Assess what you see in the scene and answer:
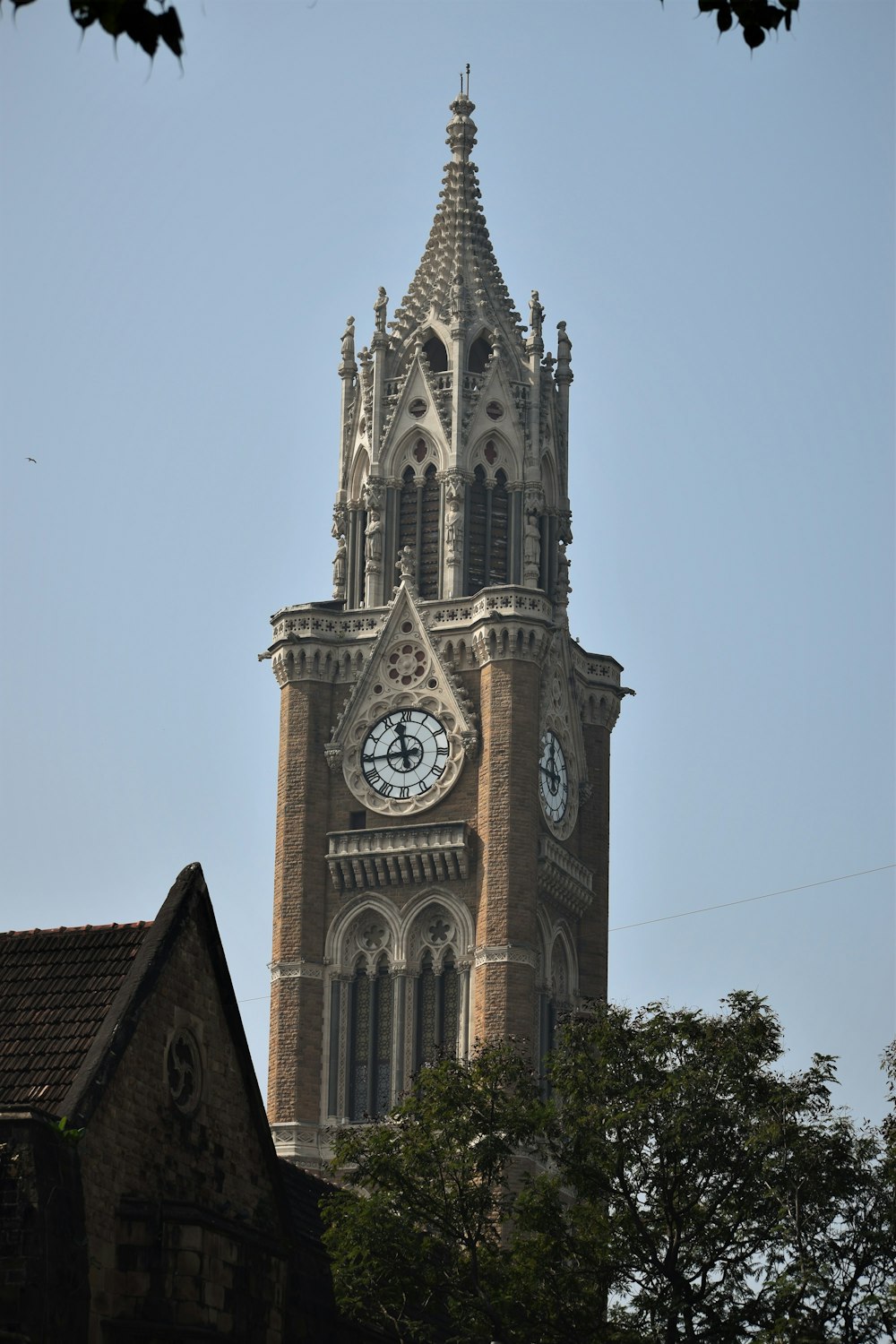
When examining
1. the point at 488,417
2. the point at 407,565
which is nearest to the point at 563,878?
the point at 407,565

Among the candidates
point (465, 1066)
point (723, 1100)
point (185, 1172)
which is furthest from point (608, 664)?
point (185, 1172)

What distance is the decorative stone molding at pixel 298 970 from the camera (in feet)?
247

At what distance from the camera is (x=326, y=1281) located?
33.3 meters

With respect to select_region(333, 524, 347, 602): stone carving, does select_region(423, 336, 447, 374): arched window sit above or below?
above

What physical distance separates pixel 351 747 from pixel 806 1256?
147 ft

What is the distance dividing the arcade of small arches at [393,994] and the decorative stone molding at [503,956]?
30 centimetres

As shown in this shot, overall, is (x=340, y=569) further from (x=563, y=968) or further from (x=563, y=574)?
(x=563, y=968)

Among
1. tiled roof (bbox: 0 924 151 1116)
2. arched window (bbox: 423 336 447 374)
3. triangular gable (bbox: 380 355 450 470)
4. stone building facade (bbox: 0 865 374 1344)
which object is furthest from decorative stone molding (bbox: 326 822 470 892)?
tiled roof (bbox: 0 924 151 1116)

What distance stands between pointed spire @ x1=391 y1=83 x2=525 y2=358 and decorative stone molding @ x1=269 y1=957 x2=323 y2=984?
2125cm

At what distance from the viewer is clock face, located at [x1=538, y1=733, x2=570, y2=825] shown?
77562mm

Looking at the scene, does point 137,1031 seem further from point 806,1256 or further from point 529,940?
point 529,940

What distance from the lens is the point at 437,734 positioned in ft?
252

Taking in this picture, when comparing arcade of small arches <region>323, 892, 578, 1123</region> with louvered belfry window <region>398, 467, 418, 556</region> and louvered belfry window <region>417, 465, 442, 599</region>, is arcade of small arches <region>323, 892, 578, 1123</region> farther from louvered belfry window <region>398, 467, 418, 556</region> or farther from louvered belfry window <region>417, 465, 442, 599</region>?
louvered belfry window <region>398, 467, 418, 556</region>

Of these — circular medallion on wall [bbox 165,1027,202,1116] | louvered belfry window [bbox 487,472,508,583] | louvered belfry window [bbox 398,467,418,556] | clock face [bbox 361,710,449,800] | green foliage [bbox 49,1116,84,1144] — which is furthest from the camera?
louvered belfry window [bbox 398,467,418,556]
